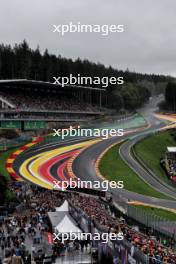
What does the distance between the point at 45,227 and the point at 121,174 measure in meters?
29.1

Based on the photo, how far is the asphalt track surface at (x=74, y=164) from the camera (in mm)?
46594

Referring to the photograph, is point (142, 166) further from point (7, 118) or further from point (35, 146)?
point (7, 118)

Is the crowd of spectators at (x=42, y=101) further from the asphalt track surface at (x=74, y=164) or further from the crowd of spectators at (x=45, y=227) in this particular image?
the crowd of spectators at (x=45, y=227)

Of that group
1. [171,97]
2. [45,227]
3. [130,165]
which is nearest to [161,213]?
[45,227]

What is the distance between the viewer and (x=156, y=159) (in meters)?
66.1

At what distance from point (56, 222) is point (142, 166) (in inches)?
1366

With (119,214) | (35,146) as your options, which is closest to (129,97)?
(35,146)

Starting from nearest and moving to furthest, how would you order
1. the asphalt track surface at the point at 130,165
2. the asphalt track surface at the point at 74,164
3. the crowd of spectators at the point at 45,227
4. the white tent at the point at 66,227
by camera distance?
1. the crowd of spectators at the point at 45,227
2. the white tent at the point at 66,227
3. the asphalt track surface at the point at 130,165
4. the asphalt track surface at the point at 74,164

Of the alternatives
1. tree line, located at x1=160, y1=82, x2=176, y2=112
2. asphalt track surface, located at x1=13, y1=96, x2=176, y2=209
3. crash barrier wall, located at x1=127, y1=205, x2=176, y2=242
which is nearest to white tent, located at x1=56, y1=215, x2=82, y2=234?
crash barrier wall, located at x1=127, y1=205, x2=176, y2=242

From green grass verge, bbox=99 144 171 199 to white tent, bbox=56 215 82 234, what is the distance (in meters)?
23.1

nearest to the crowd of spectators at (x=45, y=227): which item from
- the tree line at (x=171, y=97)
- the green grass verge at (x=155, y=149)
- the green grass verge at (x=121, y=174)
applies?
the green grass verge at (x=121, y=174)

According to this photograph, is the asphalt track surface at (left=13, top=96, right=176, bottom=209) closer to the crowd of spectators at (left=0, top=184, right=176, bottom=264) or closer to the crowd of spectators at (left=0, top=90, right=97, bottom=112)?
the crowd of spectators at (left=0, top=184, right=176, bottom=264)

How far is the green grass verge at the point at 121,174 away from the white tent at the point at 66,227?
23.1 m

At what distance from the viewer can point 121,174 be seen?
5416cm
